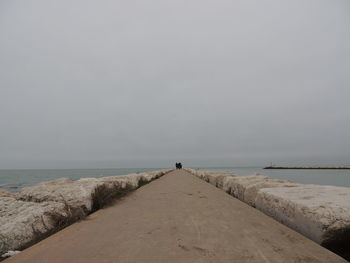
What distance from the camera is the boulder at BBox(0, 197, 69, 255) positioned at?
5.84 feet

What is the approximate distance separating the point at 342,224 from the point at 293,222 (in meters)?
0.56

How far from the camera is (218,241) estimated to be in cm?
174

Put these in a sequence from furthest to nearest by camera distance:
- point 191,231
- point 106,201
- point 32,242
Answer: point 106,201 → point 191,231 → point 32,242

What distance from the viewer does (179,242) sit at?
1.73 metres

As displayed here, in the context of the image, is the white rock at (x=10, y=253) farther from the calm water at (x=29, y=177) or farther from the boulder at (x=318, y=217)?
the calm water at (x=29, y=177)

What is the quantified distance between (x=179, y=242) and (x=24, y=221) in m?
1.67

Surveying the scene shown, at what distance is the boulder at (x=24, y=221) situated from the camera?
5.84 ft

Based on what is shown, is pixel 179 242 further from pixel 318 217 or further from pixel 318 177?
pixel 318 177

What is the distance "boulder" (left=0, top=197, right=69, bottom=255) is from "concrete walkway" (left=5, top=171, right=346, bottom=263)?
0.57 feet

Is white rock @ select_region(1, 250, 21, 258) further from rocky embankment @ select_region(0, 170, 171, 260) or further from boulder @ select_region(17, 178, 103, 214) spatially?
boulder @ select_region(17, 178, 103, 214)

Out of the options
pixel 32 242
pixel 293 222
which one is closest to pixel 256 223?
pixel 293 222

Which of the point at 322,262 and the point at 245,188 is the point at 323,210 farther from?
the point at 245,188

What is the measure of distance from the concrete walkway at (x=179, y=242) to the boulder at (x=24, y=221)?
174mm

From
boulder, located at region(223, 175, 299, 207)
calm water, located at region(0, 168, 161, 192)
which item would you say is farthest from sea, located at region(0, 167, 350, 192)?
boulder, located at region(223, 175, 299, 207)
